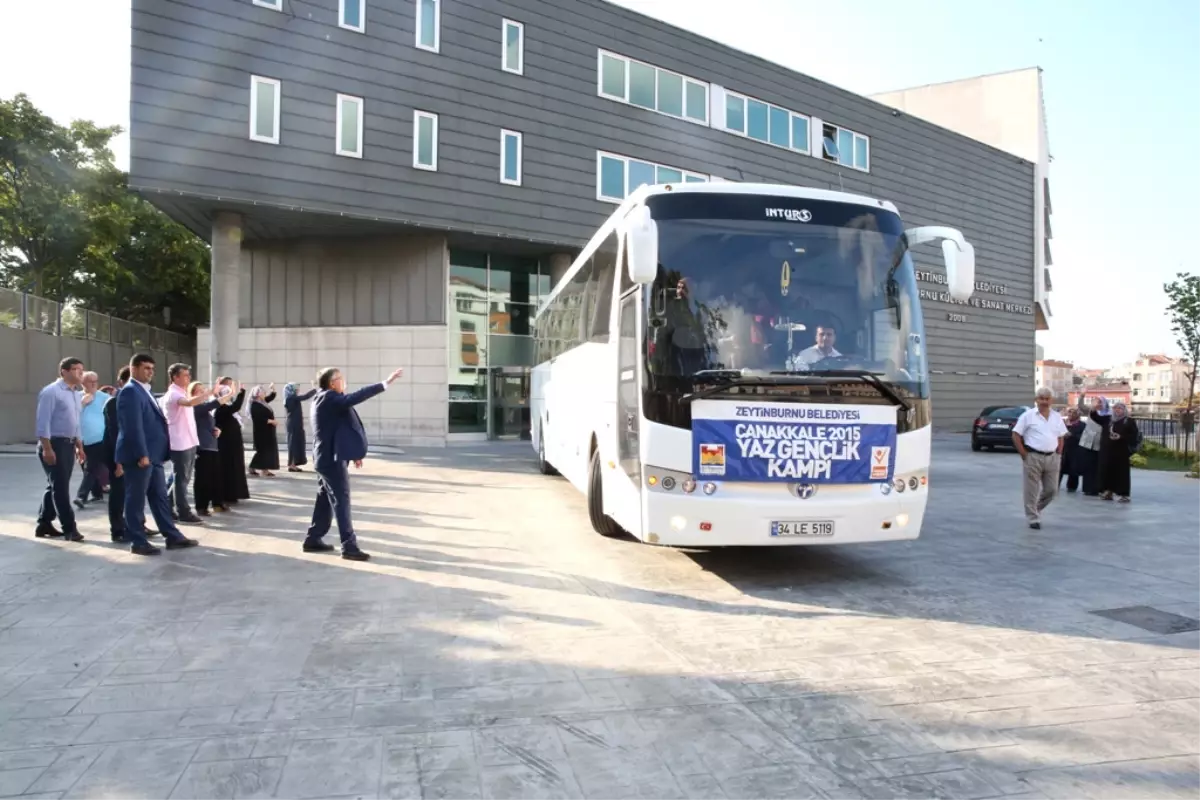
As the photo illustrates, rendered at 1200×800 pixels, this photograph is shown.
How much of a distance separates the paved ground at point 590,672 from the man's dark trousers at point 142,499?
13.8 inches

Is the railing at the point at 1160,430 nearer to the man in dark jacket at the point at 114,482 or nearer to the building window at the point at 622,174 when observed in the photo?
the building window at the point at 622,174

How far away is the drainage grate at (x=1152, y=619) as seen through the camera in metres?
5.96

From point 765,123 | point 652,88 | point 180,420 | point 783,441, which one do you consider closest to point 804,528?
point 783,441

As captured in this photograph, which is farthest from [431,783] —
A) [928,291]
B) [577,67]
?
[928,291]

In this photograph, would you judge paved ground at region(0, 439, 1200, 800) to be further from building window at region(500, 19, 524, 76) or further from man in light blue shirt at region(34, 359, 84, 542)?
building window at region(500, 19, 524, 76)

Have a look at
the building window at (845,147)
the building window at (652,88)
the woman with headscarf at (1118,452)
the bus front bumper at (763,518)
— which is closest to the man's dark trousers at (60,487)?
the bus front bumper at (763,518)

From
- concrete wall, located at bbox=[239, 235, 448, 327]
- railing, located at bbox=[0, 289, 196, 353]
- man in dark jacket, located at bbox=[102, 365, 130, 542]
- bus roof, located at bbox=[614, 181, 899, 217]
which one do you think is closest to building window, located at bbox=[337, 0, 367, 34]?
concrete wall, located at bbox=[239, 235, 448, 327]

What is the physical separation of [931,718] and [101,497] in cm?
1195

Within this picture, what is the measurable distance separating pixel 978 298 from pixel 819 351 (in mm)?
37121

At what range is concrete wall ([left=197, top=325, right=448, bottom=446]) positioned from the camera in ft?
77.2

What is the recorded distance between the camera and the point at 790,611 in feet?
20.9

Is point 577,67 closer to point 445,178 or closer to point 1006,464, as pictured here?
point 445,178

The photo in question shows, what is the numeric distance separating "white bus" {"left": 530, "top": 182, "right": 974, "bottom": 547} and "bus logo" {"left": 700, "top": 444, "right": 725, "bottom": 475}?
0.04 ft

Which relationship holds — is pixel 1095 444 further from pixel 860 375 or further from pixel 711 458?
pixel 711 458
